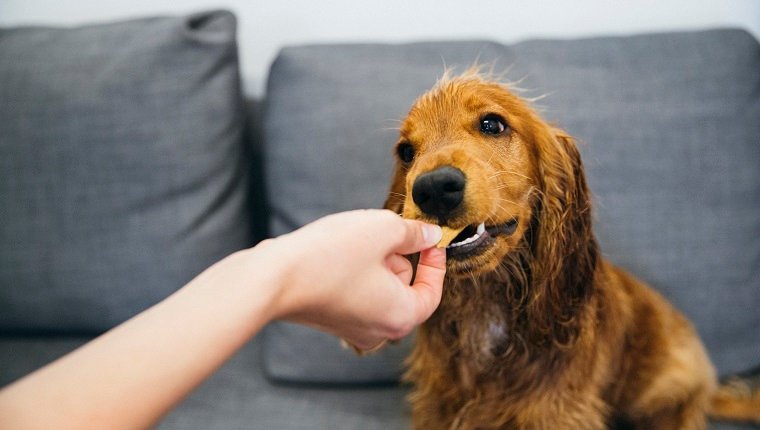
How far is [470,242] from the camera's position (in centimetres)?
80

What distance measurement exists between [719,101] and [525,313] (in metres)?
0.68

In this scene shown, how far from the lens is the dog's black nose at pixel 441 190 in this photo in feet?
2.43

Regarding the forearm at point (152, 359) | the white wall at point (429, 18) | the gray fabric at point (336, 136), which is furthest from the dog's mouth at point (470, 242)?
the white wall at point (429, 18)

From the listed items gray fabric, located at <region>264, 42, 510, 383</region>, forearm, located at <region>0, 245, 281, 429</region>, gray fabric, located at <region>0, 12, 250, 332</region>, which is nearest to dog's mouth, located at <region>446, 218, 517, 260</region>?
forearm, located at <region>0, 245, 281, 429</region>

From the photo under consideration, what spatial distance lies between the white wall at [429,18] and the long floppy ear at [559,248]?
0.66 meters

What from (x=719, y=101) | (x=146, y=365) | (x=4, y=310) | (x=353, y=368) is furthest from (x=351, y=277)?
(x=4, y=310)

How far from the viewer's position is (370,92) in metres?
1.22

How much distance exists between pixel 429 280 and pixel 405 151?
0.32 metres

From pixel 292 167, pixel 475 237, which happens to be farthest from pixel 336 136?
pixel 475 237

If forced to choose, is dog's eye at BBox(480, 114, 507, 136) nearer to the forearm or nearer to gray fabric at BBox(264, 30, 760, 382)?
gray fabric at BBox(264, 30, 760, 382)

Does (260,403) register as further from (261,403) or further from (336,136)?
(336,136)

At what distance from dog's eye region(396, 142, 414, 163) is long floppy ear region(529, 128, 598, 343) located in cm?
22

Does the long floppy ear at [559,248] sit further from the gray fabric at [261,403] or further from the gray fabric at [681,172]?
the gray fabric at [261,403]

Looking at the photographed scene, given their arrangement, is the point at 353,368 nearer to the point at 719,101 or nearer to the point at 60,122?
the point at 60,122
